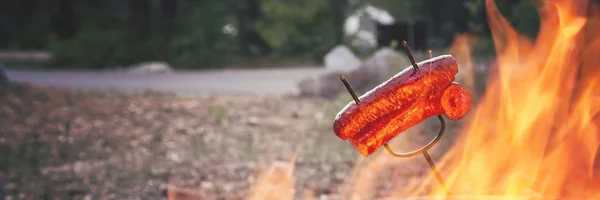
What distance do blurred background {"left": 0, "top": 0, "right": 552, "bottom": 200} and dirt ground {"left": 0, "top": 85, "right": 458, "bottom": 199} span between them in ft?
0.07

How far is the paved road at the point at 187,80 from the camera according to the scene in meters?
13.8

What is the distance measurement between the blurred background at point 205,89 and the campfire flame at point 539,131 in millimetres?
306

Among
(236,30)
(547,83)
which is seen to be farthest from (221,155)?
(236,30)

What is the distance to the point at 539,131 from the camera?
505 cm

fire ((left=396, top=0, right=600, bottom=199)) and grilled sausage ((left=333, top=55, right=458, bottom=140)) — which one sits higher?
grilled sausage ((left=333, top=55, right=458, bottom=140))

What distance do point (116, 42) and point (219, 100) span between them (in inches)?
341

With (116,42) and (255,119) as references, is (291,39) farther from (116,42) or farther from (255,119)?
(255,119)

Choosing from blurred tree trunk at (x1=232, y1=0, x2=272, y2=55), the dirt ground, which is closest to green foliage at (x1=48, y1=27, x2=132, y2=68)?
blurred tree trunk at (x1=232, y1=0, x2=272, y2=55)

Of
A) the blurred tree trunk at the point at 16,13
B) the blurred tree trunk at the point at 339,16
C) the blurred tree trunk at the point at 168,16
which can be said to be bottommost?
the blurred tree trunk at the point at 339,16

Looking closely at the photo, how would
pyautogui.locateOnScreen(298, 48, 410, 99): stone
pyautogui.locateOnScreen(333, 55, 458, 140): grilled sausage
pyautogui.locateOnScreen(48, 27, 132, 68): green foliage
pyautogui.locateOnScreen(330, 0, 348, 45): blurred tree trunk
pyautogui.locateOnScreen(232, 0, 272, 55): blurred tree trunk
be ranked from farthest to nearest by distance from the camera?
pyautogui.locateOnScreen(232, 0, 272, 55): blurred tree trunk, pyautogui.locateOnScreen(330, 0, 348, 45): blurred tree trunk, pyautogui.locateOnScreen(48, 27, 132, 68): green foliage, pyautogui.locateOnScreen(298, 48, 410, 99): stone, pyautogui.locateOnScreen(333, 55, 458, 140): grilled sausage

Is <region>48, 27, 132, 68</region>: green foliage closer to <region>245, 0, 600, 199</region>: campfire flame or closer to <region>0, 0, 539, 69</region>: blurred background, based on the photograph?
<region>0, 0, 539, 69</region>: blurred background

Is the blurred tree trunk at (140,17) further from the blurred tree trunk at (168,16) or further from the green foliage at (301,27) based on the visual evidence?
the green foliage at (301,27)

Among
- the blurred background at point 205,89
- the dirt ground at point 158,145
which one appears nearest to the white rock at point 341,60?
the blurred background at point 205,89

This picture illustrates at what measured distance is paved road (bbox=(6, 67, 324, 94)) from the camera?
13.8 metres
